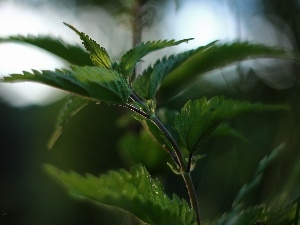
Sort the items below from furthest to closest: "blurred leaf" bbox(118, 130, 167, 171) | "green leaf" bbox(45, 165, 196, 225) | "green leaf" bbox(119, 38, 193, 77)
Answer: "blurred leaf" bbox(118, 130, 167, 171) → "green leaf" bbox(119, 38, 193, 77) → "green leaf" bbox(45, 165, 196, 225)

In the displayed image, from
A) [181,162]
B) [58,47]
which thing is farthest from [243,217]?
[58,47]

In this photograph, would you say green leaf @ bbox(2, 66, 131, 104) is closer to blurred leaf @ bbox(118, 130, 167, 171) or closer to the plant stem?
the plant stem

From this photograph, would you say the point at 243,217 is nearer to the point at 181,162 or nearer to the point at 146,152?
the point at 181,162

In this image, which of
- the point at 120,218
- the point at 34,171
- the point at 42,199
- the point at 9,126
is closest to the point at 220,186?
the point at 120,218

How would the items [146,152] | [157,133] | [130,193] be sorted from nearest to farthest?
[130,193], [157,133], [146,152]

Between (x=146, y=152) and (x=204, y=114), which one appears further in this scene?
(x=146, y=152)

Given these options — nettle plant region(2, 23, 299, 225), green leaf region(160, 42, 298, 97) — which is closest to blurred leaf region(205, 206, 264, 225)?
nettle plant region(2, 23, 299, 225)
